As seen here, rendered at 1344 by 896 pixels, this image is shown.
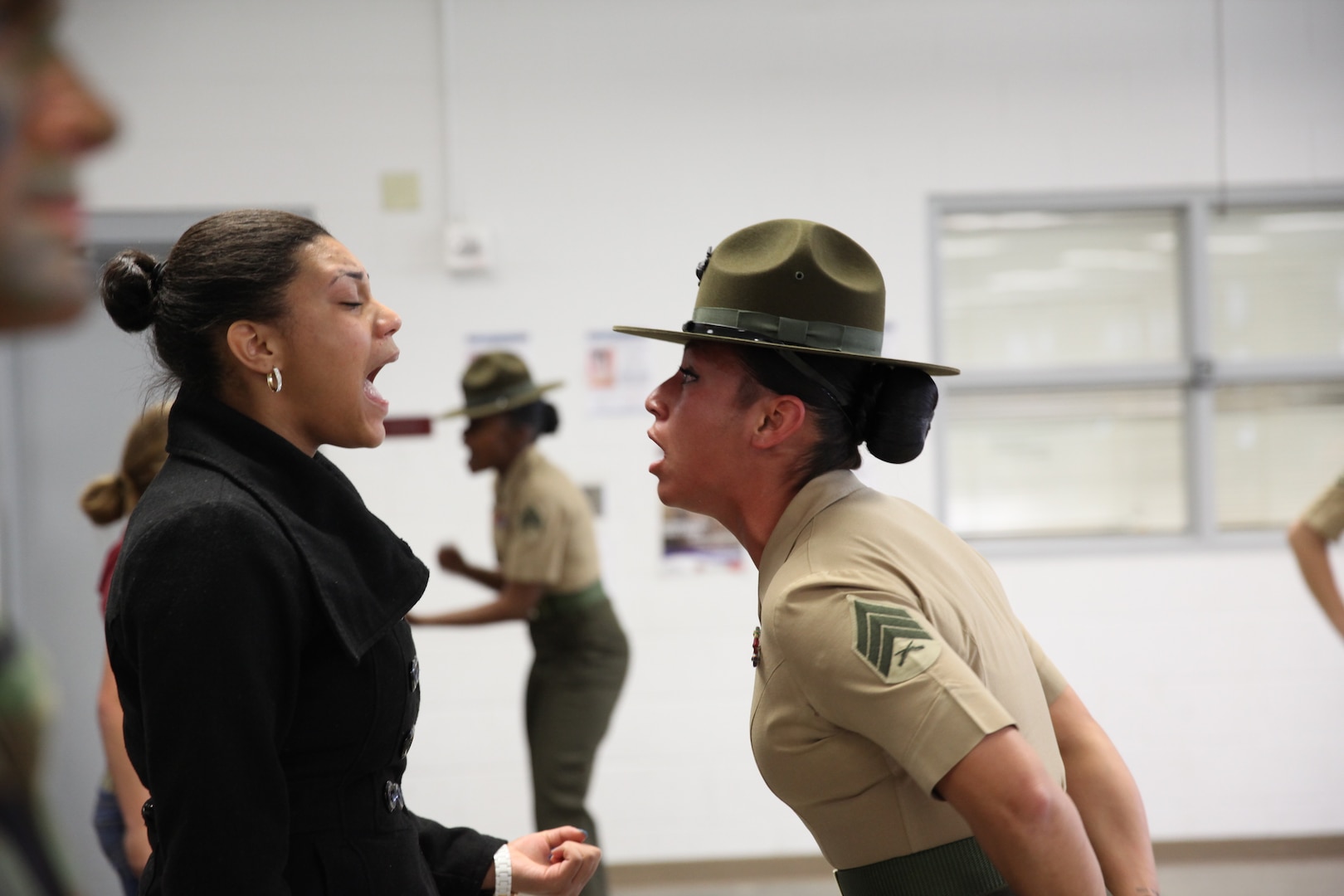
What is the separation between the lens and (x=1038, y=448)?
4.22 meters

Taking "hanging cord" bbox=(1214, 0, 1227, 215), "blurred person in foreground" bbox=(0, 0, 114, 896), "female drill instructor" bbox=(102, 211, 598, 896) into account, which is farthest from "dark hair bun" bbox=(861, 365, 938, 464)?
"hanging cord" bbox=(1214, 0, 1227, 215)

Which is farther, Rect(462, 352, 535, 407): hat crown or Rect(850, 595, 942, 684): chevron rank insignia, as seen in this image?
Rect(462, 352, 535, 407): hat crown

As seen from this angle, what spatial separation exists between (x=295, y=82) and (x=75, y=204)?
163 inches

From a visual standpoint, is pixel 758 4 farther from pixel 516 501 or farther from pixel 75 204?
pixel 75 204

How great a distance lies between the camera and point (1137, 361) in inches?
166

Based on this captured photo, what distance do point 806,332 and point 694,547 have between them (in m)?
2.76

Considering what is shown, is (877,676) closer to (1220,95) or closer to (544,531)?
(544,531)

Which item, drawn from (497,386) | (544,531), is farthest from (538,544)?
(497,386)

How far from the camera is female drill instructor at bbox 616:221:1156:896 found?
1067 millimetres

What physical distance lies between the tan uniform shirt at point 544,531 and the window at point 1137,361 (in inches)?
61.7

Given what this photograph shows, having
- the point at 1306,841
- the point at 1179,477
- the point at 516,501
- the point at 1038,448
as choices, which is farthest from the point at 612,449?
the point at 1306,841

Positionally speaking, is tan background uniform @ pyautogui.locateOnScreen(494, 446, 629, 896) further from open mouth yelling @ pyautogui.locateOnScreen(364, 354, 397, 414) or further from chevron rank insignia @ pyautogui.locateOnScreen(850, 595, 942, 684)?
chevron rank insignia @ pyautogui.locateOnScreen(850, 595, 942, 684)

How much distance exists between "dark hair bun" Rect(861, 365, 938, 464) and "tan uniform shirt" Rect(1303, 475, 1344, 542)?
2.09 m

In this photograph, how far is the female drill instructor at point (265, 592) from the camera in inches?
38.8
